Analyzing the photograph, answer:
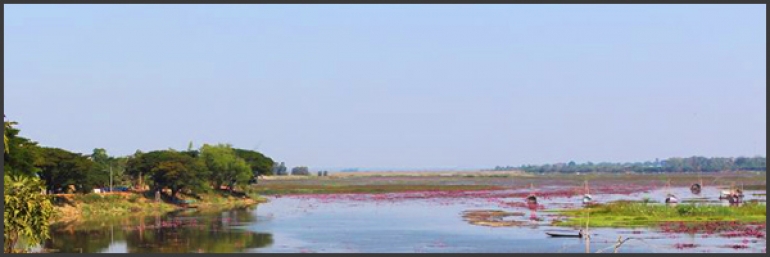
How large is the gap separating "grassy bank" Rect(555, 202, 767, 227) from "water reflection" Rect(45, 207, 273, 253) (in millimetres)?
16427

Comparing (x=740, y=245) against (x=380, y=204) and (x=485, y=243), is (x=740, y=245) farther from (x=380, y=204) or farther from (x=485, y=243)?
(x=380, y=204)

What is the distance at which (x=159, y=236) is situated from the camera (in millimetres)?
45844

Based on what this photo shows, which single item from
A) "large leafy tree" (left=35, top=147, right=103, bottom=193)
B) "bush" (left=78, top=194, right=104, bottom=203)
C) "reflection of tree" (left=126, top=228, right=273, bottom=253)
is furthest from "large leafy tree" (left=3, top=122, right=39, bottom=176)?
"bush" (left=78, top=194, right=104, bottom=203)

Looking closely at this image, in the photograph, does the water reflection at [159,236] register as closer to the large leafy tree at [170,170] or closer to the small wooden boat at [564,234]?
the large leafy tree at [170,170]

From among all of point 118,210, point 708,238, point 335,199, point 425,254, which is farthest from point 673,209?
point 335,199

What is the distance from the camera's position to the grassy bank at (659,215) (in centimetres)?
4938

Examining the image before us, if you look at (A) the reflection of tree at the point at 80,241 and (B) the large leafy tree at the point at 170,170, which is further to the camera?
(B) the large leafy tree at the point at 170,170

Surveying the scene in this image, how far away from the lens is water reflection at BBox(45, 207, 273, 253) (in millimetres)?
40500

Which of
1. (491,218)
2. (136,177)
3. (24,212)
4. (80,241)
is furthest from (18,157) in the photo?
(136,177)

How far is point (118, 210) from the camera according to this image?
214 feet

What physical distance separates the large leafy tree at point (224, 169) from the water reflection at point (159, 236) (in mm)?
20989

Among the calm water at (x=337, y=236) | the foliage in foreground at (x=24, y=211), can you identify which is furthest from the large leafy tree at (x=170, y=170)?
the foliage in foreground at (x=24, y=211)

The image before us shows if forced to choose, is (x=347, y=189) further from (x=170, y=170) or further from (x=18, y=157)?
(x=18, y=157)

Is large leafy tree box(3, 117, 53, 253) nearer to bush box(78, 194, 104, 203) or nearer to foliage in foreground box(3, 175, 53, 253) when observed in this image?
foliage in foreground box(3, 175, 53, 253)
